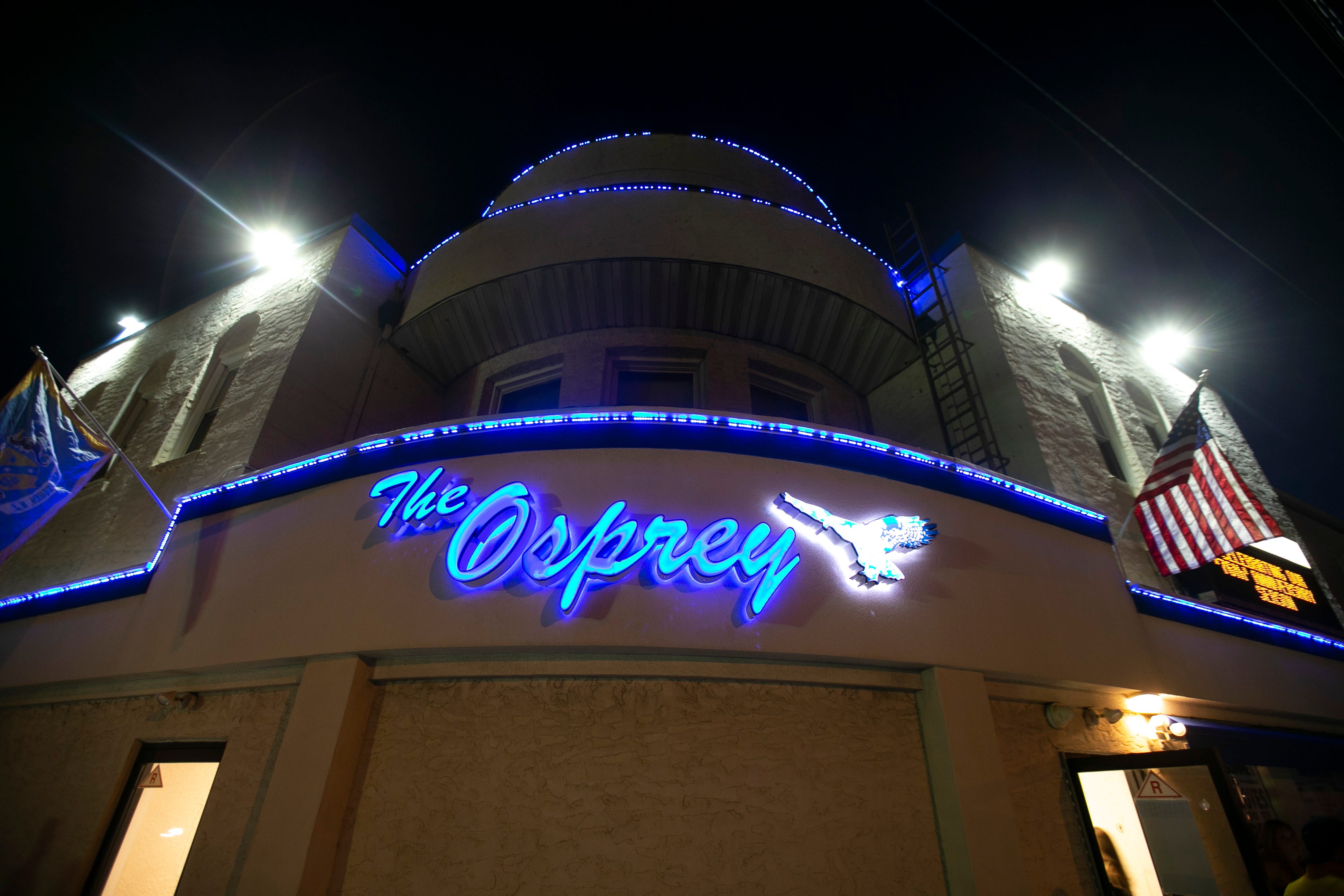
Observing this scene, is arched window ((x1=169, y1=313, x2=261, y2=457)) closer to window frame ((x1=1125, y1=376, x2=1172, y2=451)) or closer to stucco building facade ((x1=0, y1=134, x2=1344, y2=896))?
stucco building facade ((x1=0, y1=134, x2=1344, y2=896))

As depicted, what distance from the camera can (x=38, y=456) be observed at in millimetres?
6965

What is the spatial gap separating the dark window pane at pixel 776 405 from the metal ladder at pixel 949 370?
82.3 inches

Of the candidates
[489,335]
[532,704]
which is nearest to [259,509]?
[532,704]

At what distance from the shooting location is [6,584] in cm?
992

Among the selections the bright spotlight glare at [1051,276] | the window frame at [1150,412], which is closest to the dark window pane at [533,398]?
the bright spotlight glare at [1051,276]

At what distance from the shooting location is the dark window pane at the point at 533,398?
9.53 m

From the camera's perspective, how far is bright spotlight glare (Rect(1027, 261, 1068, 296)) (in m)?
11.7

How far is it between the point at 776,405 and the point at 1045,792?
608cm

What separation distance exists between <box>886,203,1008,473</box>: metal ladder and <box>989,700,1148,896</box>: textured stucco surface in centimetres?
368

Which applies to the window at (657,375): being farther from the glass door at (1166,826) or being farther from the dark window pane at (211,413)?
the glass door at (1166,826)

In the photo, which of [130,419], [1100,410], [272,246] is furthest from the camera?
[272,246]

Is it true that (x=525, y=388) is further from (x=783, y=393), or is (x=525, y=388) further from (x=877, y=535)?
(x=877, y=535)

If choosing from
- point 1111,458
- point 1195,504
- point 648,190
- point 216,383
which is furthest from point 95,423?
point 1111,458

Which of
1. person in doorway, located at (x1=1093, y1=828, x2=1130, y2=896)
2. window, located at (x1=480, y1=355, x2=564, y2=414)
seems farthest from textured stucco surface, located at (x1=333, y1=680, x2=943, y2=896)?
window, located at (x1=480, y1=355, x2=564, y2=414)
